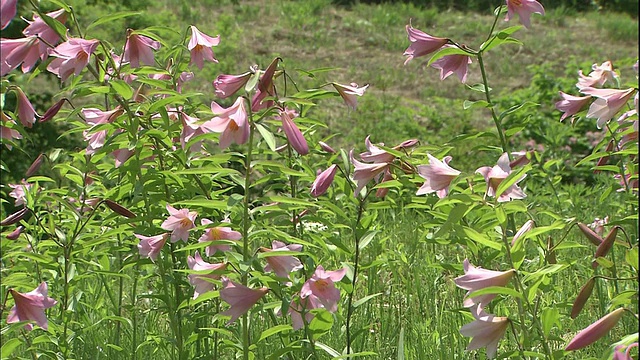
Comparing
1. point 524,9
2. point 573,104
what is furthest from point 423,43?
point 573,104

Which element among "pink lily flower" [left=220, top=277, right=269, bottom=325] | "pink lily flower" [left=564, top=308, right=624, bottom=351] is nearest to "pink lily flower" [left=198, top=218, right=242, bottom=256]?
"pink lily flower" [left=220, top=277, right=269, bottom=325]

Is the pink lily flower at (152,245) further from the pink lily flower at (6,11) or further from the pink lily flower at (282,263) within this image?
the pink lily flower at (6,11)

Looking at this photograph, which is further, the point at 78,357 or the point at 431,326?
the point at 431,326

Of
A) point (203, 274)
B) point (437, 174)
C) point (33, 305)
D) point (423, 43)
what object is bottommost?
point (33, 305)

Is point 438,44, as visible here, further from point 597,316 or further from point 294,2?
point 294,2

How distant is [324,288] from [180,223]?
35 cm

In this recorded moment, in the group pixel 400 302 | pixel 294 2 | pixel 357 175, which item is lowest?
pixel 294 2

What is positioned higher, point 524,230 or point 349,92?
point 349,92

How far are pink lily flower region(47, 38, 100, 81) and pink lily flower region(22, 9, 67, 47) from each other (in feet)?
0.26

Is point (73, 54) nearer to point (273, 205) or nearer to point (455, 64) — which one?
point (273, 205)

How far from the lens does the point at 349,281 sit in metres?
1.53

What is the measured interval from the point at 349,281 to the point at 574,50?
27.7 ft

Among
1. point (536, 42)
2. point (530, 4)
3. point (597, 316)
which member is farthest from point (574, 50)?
point (530, 4)

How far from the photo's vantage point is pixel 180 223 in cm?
155
